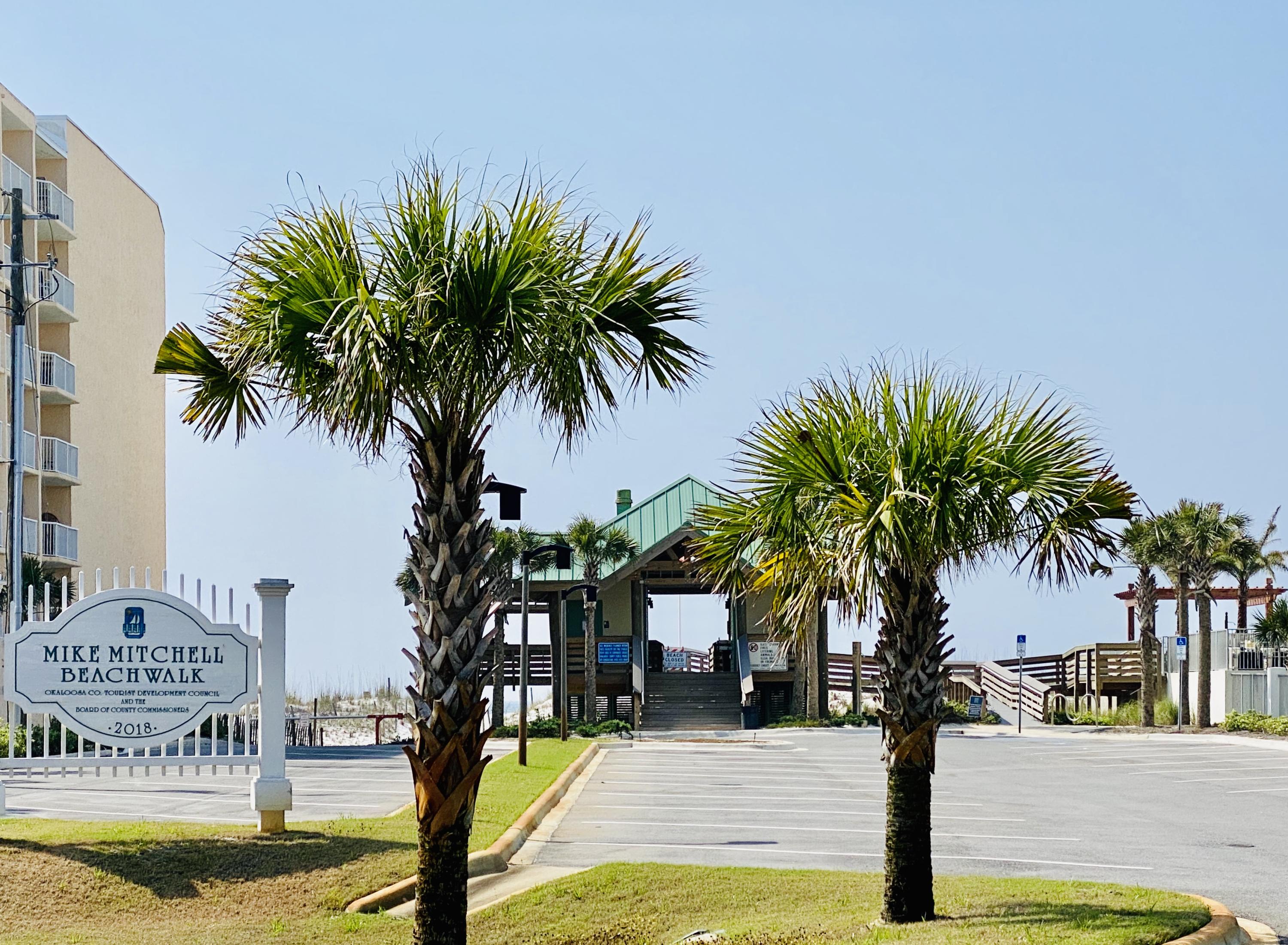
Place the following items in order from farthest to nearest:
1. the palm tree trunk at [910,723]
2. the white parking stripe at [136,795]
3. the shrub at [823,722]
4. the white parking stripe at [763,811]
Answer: the shrub at [823,722]
the white parking stripe at [136,795]
the white parking stripe at [763,811]
the palm tree trunk at [910,723]

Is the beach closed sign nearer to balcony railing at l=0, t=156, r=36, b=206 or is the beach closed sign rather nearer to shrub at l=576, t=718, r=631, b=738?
shrub at l=576, t=718, r=631, b=738

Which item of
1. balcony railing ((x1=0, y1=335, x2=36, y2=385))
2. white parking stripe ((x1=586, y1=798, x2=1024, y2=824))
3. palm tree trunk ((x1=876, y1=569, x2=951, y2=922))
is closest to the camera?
palm tree trunk ((x1=876, y1=569, x2=951, y2=922))

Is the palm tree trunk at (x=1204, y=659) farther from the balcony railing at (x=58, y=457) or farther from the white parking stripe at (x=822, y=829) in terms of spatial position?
the balcony railing at (x=58, y=457)

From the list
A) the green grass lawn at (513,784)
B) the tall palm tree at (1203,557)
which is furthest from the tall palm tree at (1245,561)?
the green grass lawn at (513,784)

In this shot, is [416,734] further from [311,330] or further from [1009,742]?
[1009,742]

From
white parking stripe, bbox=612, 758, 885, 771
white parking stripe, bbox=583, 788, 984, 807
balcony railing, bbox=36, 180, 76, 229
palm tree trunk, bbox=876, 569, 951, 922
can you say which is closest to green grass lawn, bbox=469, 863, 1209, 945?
palm tree trunk, bbox=876, 569, 951, 922

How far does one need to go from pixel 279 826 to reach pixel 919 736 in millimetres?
6976

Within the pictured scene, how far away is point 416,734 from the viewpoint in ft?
29.8

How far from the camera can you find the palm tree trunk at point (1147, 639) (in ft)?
134

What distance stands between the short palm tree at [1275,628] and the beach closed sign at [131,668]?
3360 cm

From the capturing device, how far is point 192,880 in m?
12.1

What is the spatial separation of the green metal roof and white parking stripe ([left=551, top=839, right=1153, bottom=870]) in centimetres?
2689

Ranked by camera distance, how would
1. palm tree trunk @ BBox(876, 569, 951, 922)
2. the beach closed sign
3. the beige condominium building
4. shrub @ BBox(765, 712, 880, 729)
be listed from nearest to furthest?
palm tree trunk @ BBox(876, 569, 951, 922)
the beach closed sign
the beige condominium building
shrub @ BBox(765, 712, 880, 729)

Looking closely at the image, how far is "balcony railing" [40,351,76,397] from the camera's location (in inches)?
1559
